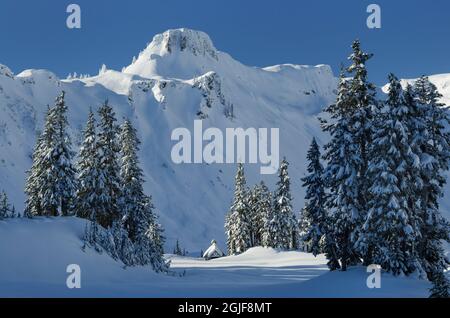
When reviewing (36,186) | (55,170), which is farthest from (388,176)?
(36,186)

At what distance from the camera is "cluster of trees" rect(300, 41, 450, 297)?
80.4 feet

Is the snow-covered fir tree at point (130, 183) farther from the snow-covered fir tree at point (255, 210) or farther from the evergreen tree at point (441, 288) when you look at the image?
the snow-covered fir tree at point (255, 210)

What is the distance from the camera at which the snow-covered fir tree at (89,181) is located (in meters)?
39.7

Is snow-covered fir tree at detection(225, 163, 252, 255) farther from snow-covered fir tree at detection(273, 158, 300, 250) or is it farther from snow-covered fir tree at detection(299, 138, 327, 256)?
snow-covered fir tree at detection(299, 138, 327, 256)

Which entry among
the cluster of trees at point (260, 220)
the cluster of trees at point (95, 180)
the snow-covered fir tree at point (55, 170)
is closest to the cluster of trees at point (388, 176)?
the cluster of trees at point (95, 180)

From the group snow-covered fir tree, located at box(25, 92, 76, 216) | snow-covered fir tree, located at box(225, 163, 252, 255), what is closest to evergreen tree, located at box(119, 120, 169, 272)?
snow-covered fir tree, located at box(25, 92, 76, 216)

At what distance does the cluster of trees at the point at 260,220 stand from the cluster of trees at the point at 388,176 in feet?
137

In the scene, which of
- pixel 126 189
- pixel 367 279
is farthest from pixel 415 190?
pixel 126 189

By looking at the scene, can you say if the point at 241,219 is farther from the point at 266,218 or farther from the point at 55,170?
the point at 55,170

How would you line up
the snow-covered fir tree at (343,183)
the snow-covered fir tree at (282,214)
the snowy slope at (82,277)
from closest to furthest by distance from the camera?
the snowy slope at (82,277) → the snow-covered fir tree at (343,183) → the snow-covered fir tree at (282,214)
